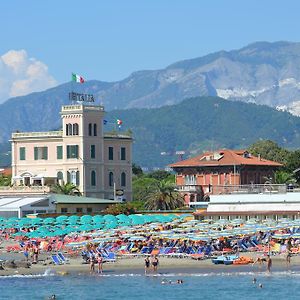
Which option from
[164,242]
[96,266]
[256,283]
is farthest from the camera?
[164,242]

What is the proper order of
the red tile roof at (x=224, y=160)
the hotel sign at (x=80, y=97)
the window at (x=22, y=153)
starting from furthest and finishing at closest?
the red tile roof at (x=224, y=160) < the window at (x=22, y=153) < the hotel sign at (x=80, y=97)

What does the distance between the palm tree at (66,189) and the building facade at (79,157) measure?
2.41 m

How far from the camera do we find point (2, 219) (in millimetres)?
110125

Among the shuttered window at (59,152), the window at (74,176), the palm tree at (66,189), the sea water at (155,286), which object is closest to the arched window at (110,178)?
the window at (74,176)

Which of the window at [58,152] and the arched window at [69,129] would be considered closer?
the arched window at [69,129]

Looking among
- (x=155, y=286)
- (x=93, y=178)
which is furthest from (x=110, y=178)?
(x=155, y=286)

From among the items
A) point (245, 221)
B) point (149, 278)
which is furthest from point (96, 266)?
point (245, 221)

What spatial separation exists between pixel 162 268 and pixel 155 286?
9141 millimetres

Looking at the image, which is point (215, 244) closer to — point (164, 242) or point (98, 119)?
point (164, 242)

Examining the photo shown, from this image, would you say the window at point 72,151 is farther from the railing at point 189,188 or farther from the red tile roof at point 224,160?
the red tile roof at point 224,160

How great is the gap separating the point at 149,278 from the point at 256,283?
295 inches

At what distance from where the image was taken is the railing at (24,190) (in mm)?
122125

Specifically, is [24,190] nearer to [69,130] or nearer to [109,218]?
[69,130]

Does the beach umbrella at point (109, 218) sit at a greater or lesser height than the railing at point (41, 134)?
lesser
